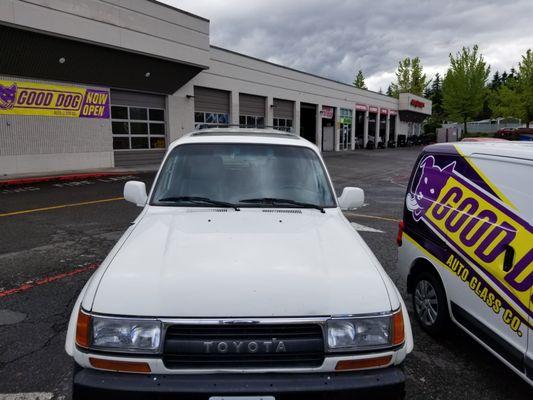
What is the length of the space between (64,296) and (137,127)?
61.2 feet

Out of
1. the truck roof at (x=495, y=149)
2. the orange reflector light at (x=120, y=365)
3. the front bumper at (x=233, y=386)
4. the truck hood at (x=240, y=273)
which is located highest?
the truck roof at (x=495, y=149)

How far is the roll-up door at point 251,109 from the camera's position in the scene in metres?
28.9

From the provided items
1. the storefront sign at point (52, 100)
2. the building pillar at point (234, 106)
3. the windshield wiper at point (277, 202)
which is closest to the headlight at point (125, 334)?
the windshield wiper at point (277, 202)

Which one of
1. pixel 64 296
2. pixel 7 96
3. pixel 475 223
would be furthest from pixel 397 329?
pixel 7 96

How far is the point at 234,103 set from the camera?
90.3 ft

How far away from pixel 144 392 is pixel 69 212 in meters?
8.53

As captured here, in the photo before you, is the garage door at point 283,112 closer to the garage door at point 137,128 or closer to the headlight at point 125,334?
the garage door at point 137,128

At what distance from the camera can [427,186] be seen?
172 inches

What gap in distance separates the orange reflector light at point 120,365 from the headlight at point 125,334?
62 millimetres

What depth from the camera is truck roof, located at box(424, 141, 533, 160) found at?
319 cm

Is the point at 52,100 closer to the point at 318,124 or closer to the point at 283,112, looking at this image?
the point at 283,112

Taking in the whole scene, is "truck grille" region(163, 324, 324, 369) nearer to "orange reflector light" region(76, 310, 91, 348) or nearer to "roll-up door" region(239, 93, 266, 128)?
"orange reflector light" region(76, 310, 91, 348)

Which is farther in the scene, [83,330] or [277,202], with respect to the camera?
[277,202]

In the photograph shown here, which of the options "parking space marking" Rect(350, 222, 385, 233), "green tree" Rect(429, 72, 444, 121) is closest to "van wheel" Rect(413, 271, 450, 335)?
"parking space marking" Rect(350, 222, 385, 233)
